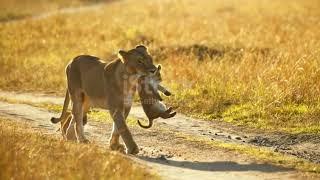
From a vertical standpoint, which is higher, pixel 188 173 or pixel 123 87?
pixel 123 87

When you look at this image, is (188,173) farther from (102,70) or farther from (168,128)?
(168,128)

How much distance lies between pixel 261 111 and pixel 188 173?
480cm

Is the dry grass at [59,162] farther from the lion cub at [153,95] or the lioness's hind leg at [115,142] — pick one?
the lion cub at [153,95]

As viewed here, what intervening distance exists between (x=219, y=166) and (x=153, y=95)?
153cm

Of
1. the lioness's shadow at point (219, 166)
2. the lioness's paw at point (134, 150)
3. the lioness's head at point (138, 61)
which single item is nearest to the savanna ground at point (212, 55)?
the lioness's shadow at point (219, 166)

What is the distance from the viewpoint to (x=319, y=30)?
26.7 meters

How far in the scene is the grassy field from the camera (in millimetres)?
15484

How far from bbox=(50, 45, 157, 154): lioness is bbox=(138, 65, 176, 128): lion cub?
0.16 metres

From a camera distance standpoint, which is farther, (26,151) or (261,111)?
(261,111)

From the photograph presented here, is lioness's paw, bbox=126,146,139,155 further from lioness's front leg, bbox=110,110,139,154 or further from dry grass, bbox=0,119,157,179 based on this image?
dry grass, bbox=0,119,157,179

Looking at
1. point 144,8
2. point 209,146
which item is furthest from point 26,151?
point 144,8

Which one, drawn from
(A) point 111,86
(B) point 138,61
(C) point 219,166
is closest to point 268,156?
(C) point 219,166

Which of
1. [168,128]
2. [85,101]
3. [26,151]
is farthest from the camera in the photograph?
[168,128]

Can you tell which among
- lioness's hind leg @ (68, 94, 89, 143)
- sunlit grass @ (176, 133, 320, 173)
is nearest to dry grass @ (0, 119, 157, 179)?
lioness's hind leg @ (68, 94, 89, 143)
